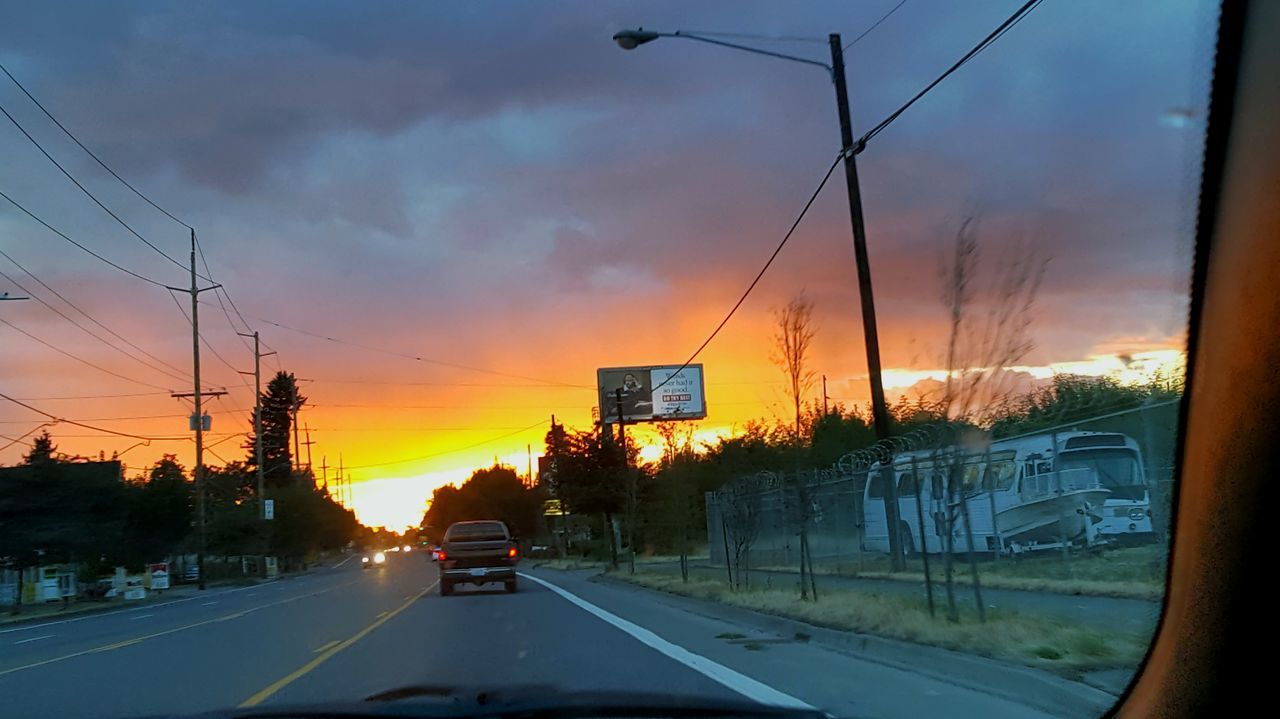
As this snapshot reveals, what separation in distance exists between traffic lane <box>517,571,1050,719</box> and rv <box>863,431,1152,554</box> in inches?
86.7

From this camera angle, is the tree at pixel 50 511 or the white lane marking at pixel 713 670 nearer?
the white lane marking at pixel 713 670

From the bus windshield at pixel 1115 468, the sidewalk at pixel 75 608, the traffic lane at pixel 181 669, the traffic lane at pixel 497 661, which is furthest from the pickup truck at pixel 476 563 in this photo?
the bus windshield at pixel 1115 468

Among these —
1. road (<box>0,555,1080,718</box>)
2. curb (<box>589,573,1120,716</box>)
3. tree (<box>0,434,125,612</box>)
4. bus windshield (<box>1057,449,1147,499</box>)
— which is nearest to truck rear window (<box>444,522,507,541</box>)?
road (<box>0,555,1080,718</box>)

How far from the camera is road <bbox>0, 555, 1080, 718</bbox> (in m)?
9.27

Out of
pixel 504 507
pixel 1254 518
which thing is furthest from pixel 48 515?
pixel 504 507

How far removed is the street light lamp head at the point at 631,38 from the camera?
14.9 m

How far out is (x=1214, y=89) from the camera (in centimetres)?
389

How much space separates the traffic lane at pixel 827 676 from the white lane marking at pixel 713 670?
5.2 inches

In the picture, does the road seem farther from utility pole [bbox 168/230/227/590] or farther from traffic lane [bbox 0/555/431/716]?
utility pole [bbox 168/230/227/590]

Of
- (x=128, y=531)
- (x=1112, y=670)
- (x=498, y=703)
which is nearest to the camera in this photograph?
(x=498, y=703)

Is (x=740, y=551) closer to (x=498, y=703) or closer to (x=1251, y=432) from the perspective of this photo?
(x=498, y=703)

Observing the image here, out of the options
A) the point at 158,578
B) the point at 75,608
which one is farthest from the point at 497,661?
the point at 158,578

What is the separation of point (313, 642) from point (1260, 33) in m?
14.6

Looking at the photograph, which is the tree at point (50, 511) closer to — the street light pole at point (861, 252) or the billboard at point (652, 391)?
the billboard at point (652, 391)
